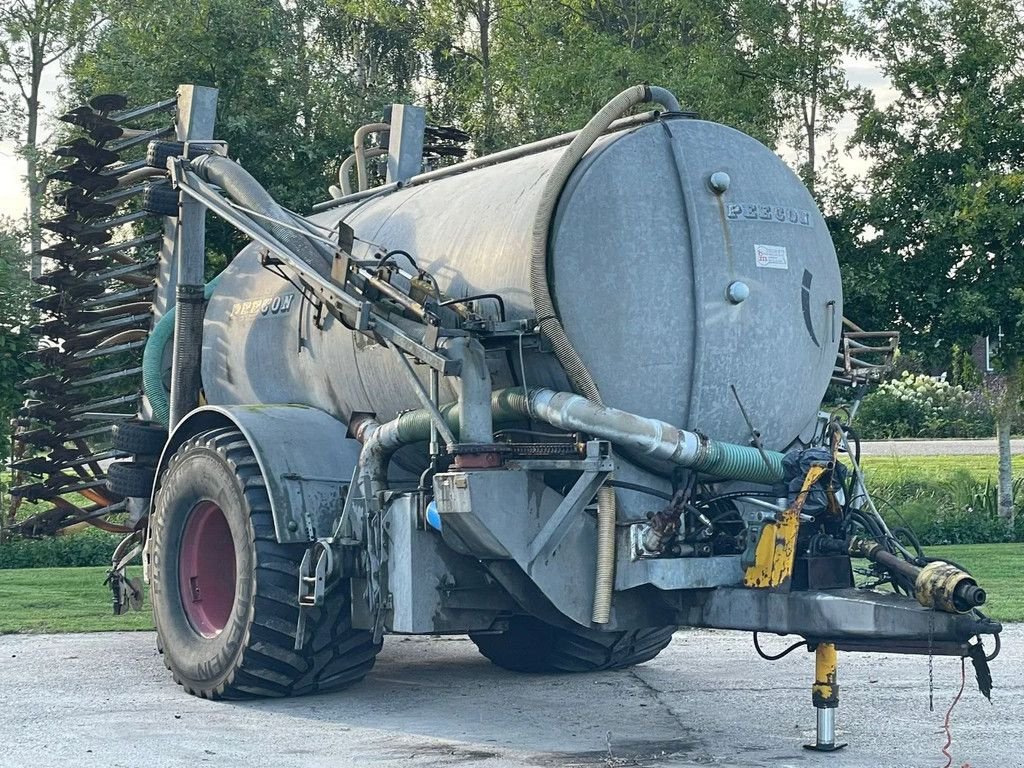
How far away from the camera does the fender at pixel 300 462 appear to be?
806 centimetres

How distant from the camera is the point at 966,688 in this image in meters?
9.06

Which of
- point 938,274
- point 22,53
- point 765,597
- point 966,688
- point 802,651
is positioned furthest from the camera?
point 22,53

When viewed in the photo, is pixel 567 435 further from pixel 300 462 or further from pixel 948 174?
pixel 948 174

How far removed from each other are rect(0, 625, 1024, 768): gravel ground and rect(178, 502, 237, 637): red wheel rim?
1.55ft

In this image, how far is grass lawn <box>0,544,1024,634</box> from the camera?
39.3ft

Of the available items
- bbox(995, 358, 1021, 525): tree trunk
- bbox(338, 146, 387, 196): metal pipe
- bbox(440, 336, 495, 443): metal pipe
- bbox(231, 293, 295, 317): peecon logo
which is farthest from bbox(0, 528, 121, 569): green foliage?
bbox(440, 336, 495, 443): metal pipe

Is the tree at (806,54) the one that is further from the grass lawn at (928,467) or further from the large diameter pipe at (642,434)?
the large diameter pipe at (642,434)

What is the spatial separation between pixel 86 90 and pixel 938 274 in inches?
515

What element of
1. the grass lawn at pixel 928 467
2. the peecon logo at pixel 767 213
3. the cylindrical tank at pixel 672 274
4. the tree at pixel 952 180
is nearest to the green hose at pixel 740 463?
the cylindrical tank at pixel 672 274

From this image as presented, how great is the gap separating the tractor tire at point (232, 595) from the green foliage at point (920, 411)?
95.7 ft

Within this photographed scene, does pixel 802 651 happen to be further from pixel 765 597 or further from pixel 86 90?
pixel 86 90

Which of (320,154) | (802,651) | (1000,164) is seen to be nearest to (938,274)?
(1000,164)

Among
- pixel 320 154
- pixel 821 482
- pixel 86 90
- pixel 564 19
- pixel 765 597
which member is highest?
pixel 564 19

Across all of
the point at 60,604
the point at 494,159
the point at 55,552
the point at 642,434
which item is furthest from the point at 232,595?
the point at 55,552
